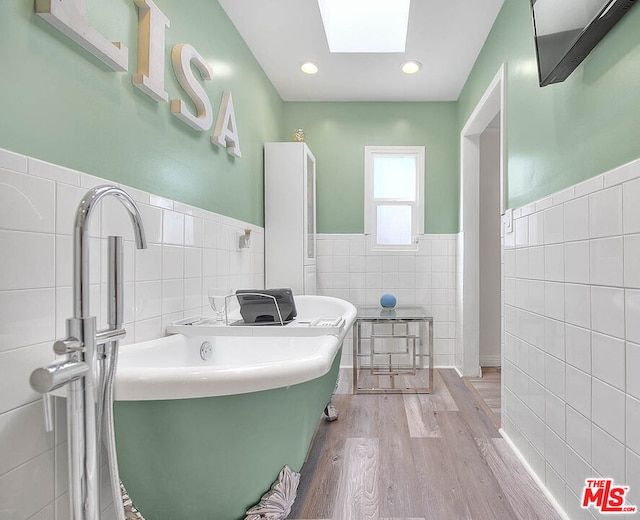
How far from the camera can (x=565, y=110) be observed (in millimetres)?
1577

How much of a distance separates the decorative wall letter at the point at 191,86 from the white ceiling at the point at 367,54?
0.67m

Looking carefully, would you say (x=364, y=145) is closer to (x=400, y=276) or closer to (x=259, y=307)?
(x=400, y=276)

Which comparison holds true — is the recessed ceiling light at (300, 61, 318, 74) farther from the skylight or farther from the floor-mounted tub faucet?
the floor-mounted tub faucet

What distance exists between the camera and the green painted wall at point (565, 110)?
1.20 metres

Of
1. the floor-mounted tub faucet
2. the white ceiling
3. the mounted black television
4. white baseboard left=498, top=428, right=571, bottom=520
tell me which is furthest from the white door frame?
the floor-mounted tub faucet

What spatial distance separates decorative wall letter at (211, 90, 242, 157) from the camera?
7.36 ft

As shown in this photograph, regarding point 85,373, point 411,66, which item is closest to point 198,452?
point 85,373

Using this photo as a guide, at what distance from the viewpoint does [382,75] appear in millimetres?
3279

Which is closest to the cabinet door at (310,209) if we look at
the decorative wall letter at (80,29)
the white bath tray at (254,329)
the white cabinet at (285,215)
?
the white cabinet at (285,215)

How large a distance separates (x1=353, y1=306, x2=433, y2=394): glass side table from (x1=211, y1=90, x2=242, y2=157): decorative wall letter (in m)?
1.57

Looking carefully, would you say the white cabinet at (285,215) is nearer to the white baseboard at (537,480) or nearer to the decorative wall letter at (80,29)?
the white baseboard at (537,480)

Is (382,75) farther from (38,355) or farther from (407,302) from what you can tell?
(38,355)

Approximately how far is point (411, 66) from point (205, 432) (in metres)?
3.00

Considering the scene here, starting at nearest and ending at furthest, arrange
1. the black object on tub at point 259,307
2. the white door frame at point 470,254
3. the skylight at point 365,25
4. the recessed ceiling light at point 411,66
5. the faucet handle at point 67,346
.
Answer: the faucet handle at point 67,346 → the black object on tub at point 259,307 → the skylight at point 365,25 → the recessed ceiling light at point 411,66 → the white door frame at point 470,254
